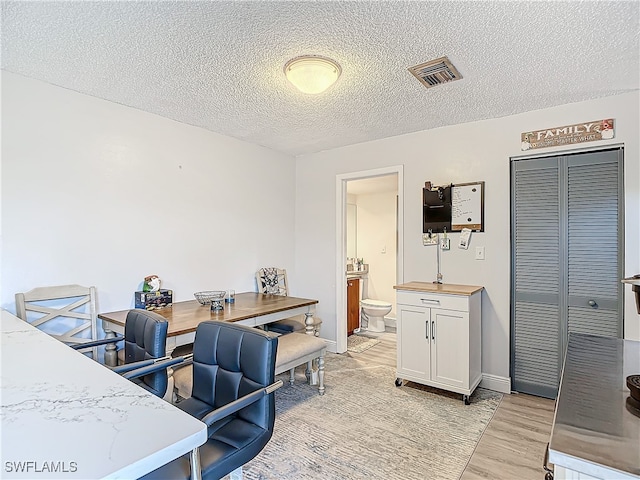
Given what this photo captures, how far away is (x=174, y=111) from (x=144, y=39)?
43.4 inches

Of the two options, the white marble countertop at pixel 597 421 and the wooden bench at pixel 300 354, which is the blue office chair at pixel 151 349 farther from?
the white marble countertop at pixel 597 421

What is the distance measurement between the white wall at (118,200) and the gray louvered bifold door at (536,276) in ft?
8.80

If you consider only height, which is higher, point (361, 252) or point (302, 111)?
point (302, 111)

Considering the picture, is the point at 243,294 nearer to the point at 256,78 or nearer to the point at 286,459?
the point at 286,459

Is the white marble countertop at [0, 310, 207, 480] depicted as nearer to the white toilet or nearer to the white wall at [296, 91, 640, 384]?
the white wall at [296, 91, 640, 384]

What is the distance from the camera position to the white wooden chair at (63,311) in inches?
90.7

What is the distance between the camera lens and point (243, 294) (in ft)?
12.4

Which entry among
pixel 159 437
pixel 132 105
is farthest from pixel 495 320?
pixel 132 105

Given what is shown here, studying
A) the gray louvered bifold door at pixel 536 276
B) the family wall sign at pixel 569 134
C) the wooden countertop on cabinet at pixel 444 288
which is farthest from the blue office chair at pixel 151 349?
the family wall sign at pixel 569 134

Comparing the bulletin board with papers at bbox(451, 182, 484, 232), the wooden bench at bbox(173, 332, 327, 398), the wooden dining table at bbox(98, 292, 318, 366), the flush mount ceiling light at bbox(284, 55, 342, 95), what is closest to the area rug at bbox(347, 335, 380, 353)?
the wooden bench at bbox(173, 332, 327, 398)

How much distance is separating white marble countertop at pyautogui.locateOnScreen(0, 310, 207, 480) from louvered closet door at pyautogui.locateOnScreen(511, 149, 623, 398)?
303 cm

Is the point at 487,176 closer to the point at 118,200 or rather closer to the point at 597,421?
the point at 597,421

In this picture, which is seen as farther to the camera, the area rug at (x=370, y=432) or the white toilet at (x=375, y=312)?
the white toilet at (x=375, y=312)

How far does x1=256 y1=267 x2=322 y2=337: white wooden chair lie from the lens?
3439mm
